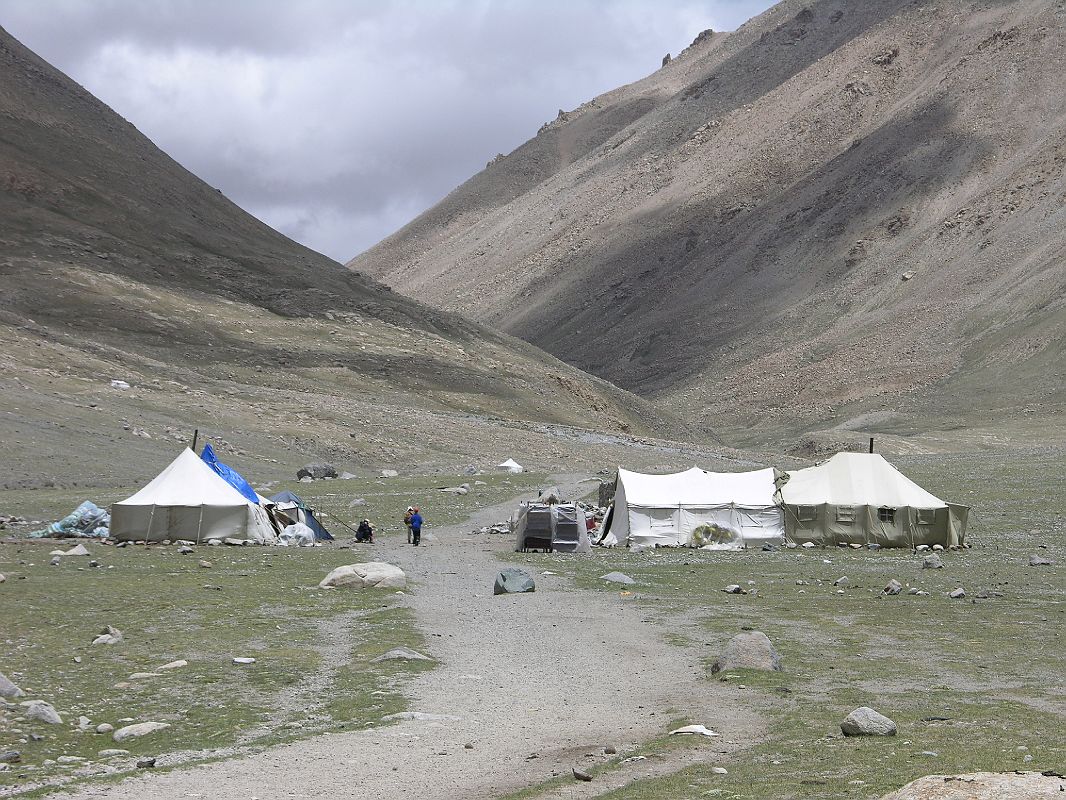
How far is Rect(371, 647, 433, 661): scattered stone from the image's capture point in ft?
60.3

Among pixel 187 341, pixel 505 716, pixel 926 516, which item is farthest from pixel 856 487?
pixel 187 341

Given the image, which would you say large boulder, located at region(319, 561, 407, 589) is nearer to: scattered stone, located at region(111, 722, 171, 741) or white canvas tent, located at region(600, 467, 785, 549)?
scattered stone, located at region(111, 722, 171, 741)

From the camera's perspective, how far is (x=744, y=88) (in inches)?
7490

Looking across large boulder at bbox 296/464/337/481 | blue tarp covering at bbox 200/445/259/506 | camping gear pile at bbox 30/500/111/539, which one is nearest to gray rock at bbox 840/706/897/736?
blue tarp covering at bbox 200/445/259/506

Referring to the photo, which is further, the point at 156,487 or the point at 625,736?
the point at 156,487

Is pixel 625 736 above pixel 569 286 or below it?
below

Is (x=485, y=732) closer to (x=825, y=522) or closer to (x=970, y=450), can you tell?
(x=825, y=522)

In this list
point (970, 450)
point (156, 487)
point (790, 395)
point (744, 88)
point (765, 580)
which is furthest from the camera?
point (744, 88)

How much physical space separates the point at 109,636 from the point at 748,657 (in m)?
9.51

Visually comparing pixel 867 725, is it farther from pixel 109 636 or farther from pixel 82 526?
pixel 82 526

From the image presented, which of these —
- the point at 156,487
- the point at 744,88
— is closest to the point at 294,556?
the point at 156,487

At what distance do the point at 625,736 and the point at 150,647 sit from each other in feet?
27.6

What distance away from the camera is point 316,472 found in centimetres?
5919

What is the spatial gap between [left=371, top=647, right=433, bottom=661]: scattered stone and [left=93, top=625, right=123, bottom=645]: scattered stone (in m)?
3.97
